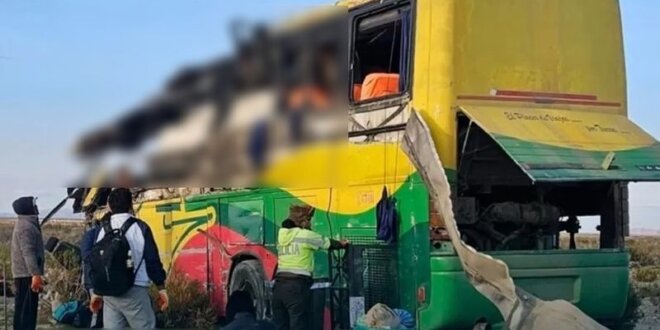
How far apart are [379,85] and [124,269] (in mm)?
3054

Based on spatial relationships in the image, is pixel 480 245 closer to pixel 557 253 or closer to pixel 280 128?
pixel 557 253

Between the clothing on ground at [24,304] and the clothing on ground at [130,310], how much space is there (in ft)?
10.1

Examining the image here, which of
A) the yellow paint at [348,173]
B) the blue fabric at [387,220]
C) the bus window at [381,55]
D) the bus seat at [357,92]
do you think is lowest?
the blue fabric at [387,220]

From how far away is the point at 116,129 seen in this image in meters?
5.48

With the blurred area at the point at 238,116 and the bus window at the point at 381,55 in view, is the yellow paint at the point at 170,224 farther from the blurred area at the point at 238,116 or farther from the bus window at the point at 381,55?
the blurred area at the point at 238,116

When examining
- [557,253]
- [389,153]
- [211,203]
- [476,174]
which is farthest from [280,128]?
[211,203]

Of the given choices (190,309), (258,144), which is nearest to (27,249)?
(190,309)

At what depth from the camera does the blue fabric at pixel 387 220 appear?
9.23 meters

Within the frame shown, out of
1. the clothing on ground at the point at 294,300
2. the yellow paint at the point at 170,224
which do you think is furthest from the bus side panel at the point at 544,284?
the yellow paint at the point at 170,224

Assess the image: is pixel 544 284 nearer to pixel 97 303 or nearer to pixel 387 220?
pixel 387 220

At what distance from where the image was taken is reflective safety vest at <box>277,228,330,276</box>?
32.8ft

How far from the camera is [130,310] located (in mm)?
7957

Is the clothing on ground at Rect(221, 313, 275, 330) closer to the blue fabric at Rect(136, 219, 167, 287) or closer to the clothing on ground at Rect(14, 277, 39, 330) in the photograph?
the blue fabric at Rect(136, 219, 167, 287)

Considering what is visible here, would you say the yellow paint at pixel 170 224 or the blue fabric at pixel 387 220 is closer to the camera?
the blue fabric at pixel 387 220
